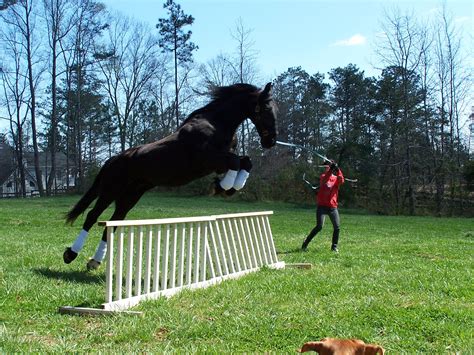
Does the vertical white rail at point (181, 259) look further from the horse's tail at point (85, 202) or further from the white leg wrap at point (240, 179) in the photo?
the horse's tail at point (85, 202)

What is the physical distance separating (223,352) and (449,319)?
237 centimetres

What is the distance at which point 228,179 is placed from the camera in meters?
6.05

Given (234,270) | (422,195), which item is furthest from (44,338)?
(422,195)

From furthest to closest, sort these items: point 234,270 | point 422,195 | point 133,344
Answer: point 422,195 < point 234,270 < point 133,344

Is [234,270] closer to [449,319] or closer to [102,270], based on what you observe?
[102,270]

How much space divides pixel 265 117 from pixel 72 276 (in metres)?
3.47

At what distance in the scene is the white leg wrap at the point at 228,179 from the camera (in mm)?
6035

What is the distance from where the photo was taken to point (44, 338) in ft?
14.1

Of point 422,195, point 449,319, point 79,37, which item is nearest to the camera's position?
point 449,319

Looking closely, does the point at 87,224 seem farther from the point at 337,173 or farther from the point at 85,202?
the point at 337,173

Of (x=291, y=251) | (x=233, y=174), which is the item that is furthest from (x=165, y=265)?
(x=291, y=251)

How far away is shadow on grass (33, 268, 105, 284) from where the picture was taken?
6910mm

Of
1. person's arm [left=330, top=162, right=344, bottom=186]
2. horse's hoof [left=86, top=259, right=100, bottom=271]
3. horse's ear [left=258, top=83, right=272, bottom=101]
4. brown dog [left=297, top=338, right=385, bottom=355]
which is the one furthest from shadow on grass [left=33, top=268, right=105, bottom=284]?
person's arm [left=330, top=162, right=344, bottom=186]

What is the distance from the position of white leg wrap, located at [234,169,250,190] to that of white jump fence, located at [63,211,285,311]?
79 cm
